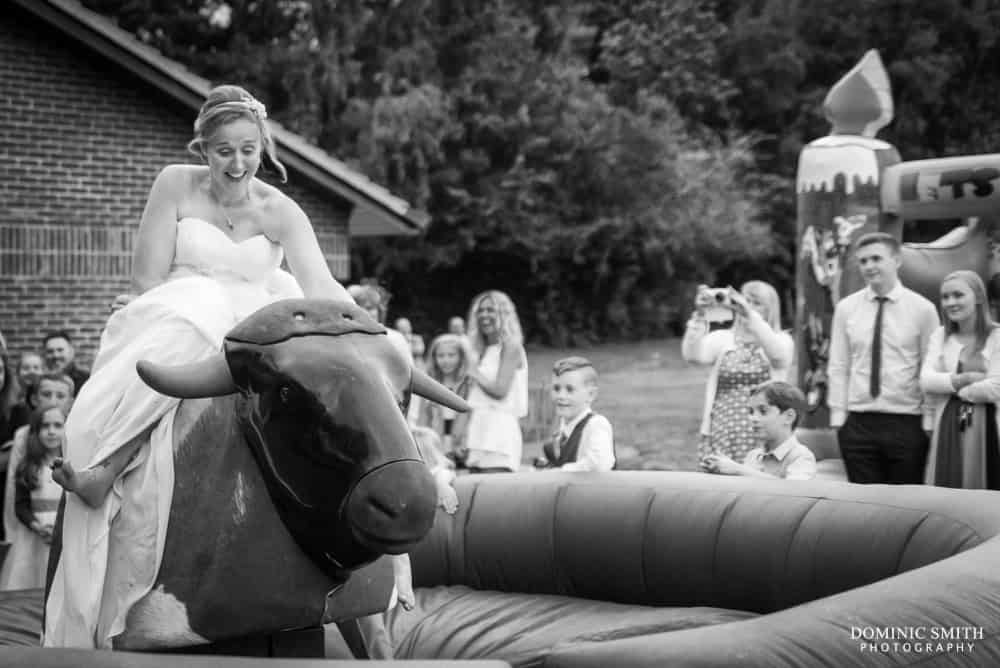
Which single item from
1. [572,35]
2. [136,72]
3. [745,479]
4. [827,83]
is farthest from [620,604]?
[827,83]

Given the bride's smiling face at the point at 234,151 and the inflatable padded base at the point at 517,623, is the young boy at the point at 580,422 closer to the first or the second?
the inflatable padded base at the point at 517,623

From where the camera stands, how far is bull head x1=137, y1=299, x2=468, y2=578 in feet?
10.3

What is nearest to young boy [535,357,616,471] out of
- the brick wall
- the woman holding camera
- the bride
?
the woman holding camera

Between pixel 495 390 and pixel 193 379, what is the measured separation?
4914 millimetres

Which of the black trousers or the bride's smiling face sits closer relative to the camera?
the bride's smiling face

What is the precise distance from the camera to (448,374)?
8.66m

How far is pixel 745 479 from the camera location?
20.2 ft

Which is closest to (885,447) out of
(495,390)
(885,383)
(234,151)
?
(885,383)

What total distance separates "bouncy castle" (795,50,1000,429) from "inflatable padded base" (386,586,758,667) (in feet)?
12.7

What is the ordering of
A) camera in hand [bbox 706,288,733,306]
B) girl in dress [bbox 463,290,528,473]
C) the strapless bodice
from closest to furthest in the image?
the strapless bodice, camera in hand [bbox 706,288,733,306], girl in dress [bbox 463,290,528,473]

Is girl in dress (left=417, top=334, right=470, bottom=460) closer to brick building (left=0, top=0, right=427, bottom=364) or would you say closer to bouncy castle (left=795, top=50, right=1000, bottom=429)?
bouncy castle (left=795, top=50, right=1000, bottom=429)

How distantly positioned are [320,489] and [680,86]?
1227 inches

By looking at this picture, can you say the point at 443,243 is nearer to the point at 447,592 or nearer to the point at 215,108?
the point at 447,592

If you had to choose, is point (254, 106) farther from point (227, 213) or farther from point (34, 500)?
point (34, 500)
